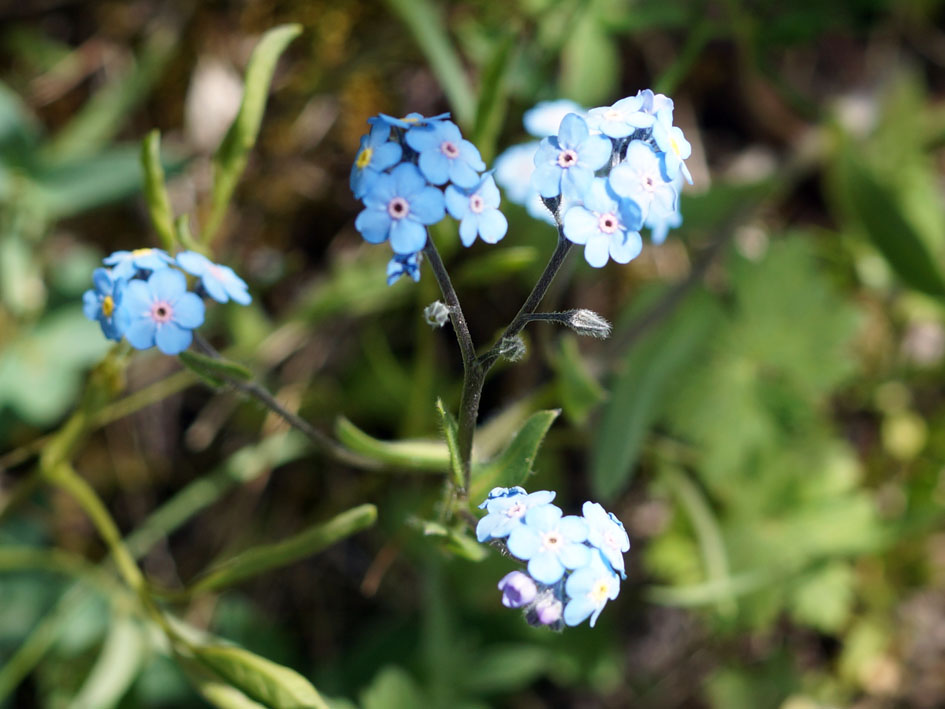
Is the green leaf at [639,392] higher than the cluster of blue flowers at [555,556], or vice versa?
the cluster of blue flowers at [555,556]

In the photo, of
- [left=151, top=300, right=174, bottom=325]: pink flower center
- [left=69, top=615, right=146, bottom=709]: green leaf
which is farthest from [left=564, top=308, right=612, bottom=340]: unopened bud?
[left=69, top=615, right=146, bottom=709]: green leaf

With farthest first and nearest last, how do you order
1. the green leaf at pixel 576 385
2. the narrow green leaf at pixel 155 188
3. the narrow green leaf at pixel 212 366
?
the green leaf at pixel 576 385, the narrow green leaf at pixel 155 188, the narrow green leaf at pixel 212 366

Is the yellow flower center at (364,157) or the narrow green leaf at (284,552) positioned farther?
the narrow green leaf at (284,552)

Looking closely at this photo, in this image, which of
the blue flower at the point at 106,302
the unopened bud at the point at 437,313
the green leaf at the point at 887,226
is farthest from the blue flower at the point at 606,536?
the green leaf at the point at 887,226

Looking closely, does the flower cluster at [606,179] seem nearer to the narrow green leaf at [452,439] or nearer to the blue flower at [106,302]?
the narrow green leaf at [452,439]

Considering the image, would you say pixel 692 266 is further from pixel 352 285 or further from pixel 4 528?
pixel 4 528

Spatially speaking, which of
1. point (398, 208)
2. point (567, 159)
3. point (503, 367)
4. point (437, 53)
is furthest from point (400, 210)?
point (503, 367)

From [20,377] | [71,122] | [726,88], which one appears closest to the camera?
[20,377]

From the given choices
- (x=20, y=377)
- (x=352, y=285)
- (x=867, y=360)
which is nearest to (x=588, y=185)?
(x=352, y=285)

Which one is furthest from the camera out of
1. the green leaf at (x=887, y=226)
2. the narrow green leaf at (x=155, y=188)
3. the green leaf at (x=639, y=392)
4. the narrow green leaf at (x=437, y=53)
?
the green leaf at (x=887, y=226)
